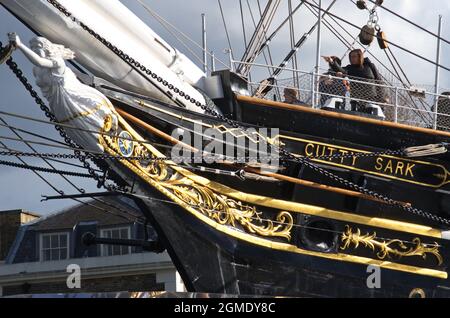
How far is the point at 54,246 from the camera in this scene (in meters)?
26.1

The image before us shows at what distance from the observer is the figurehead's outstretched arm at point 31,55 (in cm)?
1201

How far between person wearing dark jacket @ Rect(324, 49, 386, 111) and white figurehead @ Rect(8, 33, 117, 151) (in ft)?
10.5

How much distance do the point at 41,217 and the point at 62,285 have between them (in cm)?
281

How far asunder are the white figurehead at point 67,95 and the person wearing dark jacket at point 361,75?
3213mm

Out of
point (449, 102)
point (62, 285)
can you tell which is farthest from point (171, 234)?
point (62, 285)

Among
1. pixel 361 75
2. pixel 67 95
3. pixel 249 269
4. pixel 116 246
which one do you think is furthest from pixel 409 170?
pixel 116 246

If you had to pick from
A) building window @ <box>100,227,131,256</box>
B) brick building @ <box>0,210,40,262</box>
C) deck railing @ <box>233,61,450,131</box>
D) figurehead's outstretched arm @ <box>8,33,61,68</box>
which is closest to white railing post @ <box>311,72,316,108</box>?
deck railing @ <box>233,61,450,131</box>

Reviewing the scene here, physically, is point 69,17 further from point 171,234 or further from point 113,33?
point 171,234

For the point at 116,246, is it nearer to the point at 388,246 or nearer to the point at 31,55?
the point at 388,246

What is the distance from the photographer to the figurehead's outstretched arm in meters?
12.0

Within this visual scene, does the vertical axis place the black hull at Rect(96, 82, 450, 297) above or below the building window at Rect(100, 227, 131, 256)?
below

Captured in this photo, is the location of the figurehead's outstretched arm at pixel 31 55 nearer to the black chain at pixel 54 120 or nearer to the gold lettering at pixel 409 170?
the black chain at pixel 54 120

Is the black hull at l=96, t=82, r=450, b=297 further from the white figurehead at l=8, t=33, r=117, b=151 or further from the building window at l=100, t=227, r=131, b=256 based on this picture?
the building window at l=100, t=227, r=131, b=256

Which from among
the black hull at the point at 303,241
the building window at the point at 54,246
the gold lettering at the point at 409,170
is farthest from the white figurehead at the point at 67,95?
the building window at the point at 54,246
